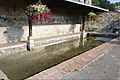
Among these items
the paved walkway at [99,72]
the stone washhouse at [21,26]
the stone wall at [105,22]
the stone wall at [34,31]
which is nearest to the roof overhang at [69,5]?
the stone washhouse at [21,26]

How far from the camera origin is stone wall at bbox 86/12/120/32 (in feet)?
39.7

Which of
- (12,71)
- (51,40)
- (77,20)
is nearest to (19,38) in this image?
(51,40)

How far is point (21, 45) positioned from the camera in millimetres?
5230

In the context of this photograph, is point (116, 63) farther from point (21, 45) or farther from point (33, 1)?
point (33, 1)

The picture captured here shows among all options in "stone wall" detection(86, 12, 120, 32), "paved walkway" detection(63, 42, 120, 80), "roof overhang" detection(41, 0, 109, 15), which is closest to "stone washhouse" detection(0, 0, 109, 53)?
"roof overhang" detection(41, 0, 109, 15)

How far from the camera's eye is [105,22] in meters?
12.6

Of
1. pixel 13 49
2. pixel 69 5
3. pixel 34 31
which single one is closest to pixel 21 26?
pixel 34 31

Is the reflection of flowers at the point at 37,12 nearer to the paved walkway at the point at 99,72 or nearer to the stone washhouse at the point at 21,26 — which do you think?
the stone washhouse at the point at 21,26

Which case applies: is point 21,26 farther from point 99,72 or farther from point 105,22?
point 105,22

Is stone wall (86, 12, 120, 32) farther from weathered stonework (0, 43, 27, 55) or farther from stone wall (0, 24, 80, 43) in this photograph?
weathered stonework (0, 43, 27, 55)

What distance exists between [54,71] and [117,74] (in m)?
1.39

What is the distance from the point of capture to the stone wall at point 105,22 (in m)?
12.1

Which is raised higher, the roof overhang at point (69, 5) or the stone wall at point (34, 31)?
the roof overhang at point (69, 5)

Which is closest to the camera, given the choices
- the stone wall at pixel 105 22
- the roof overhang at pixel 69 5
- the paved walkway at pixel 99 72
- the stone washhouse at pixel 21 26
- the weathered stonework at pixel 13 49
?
the paved walkway at pixel 99 72
